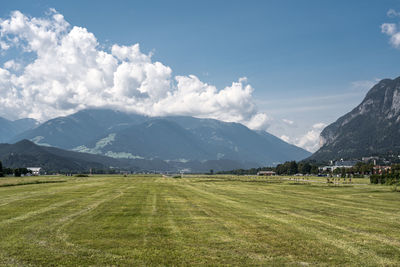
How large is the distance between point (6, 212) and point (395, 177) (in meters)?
95.0

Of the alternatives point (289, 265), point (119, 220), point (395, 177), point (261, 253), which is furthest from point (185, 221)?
point (395, 177)

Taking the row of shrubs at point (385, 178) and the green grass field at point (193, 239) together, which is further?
the row of shrubs at point (385, 178)

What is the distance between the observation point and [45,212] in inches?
1083

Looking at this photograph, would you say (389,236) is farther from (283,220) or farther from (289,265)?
(289,265)

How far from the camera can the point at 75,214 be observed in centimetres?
2667

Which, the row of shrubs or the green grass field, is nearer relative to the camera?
the green grass field

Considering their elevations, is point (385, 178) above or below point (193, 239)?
above

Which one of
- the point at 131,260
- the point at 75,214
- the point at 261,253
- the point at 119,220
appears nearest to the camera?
the point at 131,260

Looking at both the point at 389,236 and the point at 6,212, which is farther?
the point at 6,212

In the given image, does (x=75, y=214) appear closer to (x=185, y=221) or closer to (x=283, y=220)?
(x=185, y=221)

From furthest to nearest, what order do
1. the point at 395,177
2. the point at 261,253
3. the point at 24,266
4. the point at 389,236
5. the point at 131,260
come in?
1. the point at 395,177
2. the point at 389,236
3. the point at 261,253
4. the point at 131,260
5. the point at 24,266

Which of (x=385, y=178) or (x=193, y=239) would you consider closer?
(x=193, y=239)

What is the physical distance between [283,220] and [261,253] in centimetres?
1065

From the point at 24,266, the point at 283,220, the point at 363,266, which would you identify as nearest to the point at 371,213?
the point at 283,220
